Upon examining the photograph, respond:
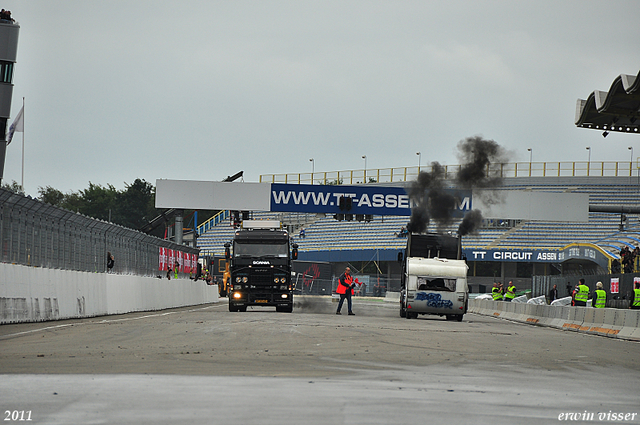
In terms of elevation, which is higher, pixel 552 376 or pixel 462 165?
pixel 462 165

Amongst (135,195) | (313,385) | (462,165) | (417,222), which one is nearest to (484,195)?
(462,165)

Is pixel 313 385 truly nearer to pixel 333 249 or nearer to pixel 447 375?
pixel 447 375

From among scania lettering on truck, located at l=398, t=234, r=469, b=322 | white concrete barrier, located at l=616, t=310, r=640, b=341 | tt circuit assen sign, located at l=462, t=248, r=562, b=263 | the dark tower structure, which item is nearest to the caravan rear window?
scania lettering on truck, located at l=398, t=234, r=469, b=322

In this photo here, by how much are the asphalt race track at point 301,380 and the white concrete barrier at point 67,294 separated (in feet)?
9.87

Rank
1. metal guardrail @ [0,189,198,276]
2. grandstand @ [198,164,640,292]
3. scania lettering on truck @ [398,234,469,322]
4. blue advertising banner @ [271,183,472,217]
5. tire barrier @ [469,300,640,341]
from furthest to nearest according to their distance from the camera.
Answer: grandstand @ [198,164,640,292], blue advertising banner @ [271,183,472,217], scania lettering on truck @ [398,234,469,322], tire barrier @ [469,300,640,341], metal guardrail @ [0,189,198,276]

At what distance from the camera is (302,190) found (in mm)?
43969

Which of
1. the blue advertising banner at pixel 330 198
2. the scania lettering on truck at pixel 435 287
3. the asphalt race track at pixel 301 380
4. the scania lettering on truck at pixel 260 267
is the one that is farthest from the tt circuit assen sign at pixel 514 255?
the asphalt race track at pixel 301 380

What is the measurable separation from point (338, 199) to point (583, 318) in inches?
822

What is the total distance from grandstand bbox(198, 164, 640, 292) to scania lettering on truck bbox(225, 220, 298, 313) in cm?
3945

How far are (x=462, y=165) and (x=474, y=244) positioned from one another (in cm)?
2715

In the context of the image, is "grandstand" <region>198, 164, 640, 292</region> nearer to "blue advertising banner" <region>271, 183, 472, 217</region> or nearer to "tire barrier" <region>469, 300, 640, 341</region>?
"blue advertising banner" <region>271, 183, 472, 217</region>

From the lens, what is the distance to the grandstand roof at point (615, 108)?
2023 centimetres

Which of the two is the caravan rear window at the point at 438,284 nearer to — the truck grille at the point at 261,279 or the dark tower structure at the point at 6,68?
the truck grille at the point at 261,279

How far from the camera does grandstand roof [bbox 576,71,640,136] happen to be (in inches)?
797
